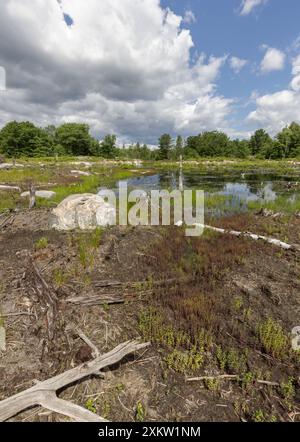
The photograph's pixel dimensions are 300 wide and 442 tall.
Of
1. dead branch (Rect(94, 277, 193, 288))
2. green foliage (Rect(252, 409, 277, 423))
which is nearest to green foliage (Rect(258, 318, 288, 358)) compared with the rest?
green foliage (Rect(252, 409, 277, 423))

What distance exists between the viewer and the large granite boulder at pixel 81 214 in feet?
33.6

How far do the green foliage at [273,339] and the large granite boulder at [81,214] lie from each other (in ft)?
25.0

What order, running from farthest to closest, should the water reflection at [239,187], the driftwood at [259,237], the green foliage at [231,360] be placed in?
the water reflection at [239,187], the driftwood at [259,237], the green foliage at [231,360]

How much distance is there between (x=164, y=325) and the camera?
4.57 metres

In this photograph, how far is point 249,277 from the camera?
643 centimetres

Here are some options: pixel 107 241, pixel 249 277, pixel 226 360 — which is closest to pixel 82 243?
pixel 107 241

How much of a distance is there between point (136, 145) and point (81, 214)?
108792 millimetres

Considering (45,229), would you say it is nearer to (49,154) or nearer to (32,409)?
(32,409)

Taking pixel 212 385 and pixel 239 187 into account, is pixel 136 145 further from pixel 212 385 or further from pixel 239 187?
pixel 212 385

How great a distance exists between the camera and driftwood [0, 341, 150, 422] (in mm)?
2897

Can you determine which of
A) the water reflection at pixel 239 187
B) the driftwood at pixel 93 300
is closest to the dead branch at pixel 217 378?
the driftwood at pixel 93 300

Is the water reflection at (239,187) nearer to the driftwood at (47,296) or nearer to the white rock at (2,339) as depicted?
the driftwood at (47,296)

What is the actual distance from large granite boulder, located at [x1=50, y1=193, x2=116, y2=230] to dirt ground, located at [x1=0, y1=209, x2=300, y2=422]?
182 centimetres
